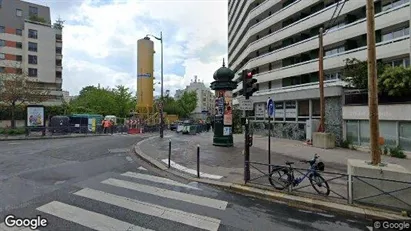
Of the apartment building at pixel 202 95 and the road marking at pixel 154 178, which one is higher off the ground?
the apartment building at pixel 202 95

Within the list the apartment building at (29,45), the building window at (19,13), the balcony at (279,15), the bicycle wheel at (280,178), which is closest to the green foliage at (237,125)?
the balcony at (279,15)

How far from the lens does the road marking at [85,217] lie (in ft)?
A: 16.9

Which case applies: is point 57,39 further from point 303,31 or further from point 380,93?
point 380,93

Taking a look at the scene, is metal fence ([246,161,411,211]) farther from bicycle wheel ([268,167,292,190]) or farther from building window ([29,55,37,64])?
building window ([29,55,37,64])

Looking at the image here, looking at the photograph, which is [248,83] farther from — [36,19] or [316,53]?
[36,19]

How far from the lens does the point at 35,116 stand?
2528cm

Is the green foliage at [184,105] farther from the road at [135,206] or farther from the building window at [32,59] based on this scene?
the road at [135,206]

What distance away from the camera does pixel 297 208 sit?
21.8ft

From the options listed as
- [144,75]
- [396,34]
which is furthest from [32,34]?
[396,34]

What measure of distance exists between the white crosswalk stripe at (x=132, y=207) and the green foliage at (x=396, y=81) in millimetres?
12456

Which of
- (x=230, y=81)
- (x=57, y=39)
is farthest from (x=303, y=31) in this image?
(x=57, y=39)

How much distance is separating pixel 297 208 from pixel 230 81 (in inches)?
436

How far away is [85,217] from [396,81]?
50.9ft

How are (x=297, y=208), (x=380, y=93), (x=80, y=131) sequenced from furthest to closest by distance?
(x=80, y=131) < (x=380, y=93) < (x=297, y=208)
